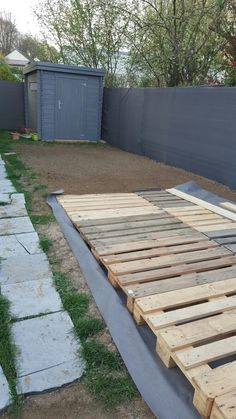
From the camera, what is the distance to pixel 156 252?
2572mm

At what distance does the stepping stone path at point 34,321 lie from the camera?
155 centimetres

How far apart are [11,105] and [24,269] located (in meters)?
9.68

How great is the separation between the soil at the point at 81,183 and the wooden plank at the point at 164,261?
29 cm

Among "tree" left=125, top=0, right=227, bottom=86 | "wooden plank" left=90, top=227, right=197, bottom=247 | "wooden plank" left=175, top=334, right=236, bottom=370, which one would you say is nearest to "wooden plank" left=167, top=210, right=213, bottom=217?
"wooden plank" left=90, top=227, right=197, bottom=247

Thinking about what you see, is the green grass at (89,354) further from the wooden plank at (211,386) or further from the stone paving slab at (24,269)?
the wooden plank at (211,386)

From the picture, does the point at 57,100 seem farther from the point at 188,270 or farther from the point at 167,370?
the point at 167,370

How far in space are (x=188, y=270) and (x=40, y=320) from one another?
41.4 inches

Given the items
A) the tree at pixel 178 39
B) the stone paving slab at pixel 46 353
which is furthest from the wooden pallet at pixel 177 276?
the tree at pixel 178 39

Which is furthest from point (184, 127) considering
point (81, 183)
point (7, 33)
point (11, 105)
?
point (7, 33)

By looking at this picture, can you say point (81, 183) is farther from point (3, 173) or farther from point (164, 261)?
point (164, 261)

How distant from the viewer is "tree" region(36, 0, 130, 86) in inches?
367

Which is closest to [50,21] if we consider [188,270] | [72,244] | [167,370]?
[72,244]

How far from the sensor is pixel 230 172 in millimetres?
4980

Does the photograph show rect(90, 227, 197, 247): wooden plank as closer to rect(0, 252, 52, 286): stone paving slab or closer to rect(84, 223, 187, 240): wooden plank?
rect(84, 223, 187, 240): wooden plank
